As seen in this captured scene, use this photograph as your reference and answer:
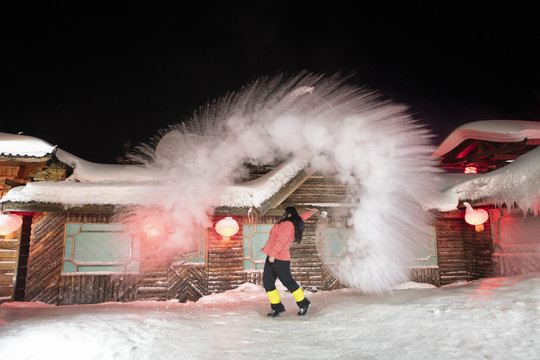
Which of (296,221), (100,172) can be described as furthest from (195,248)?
(296,221)

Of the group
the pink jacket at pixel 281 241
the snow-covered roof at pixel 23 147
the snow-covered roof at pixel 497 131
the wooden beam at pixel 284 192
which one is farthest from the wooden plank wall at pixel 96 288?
the snow-covered roof at pixel 497 131

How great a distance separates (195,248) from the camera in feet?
31.6

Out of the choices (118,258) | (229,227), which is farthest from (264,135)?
(118,258)

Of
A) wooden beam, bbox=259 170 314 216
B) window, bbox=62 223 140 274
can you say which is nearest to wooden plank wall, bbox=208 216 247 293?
wooden beam, bbox=259 170 314 216

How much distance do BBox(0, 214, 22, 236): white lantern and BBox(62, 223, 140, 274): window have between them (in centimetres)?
114

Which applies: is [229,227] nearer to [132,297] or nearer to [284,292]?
→ [284,292]

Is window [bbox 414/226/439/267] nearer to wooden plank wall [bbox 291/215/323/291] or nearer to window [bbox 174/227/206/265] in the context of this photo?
wooden plank wall [bbox 291/215/323/291]

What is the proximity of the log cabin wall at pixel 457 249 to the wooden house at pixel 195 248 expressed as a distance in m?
0.03

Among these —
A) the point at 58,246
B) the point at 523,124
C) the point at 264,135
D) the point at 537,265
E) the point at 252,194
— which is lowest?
the point at 537,265

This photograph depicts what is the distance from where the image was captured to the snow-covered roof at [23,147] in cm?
876

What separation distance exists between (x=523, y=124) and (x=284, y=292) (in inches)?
427

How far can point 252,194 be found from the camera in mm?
8906

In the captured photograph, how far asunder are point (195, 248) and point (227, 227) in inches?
53.9

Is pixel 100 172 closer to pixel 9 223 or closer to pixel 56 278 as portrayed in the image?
pixel 9 223
